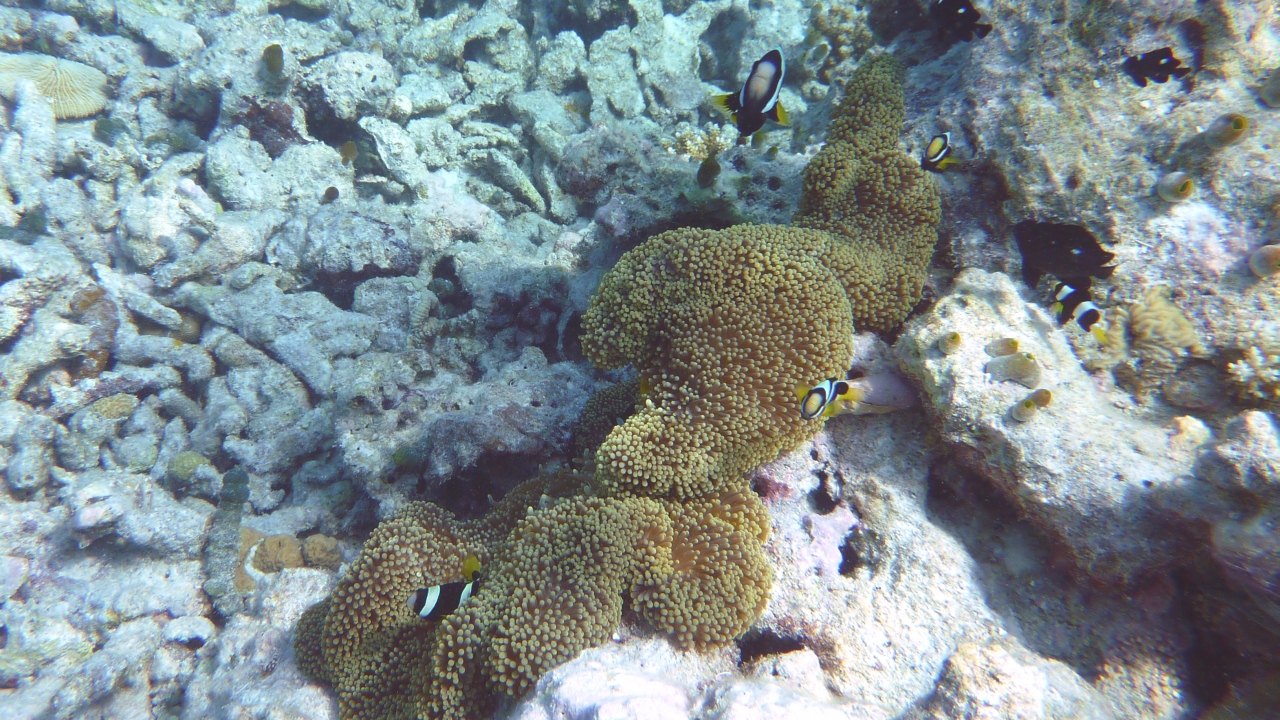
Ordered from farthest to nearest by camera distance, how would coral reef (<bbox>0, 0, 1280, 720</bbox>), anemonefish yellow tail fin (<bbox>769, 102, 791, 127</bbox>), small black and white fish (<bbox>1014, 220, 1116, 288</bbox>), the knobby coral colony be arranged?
small black and white fish (<bbox>1014, 220, 1116, 288</bbox>)
anemonefish yellow tail fin (<bbox>769, 102, 791, 127</bbox>)
the knobby coral colony
coral reef (<bbox>0, 0, 1280, 720</bbox>)

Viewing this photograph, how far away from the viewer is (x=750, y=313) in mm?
2988

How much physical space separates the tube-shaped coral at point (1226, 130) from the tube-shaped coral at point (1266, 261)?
2.27ft

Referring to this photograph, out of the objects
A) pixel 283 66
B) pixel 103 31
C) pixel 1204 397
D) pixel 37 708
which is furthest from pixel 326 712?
pixel 103 31

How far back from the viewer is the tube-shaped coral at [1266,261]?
2807 mm

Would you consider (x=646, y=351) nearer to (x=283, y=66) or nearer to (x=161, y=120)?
(x=283, y=66)

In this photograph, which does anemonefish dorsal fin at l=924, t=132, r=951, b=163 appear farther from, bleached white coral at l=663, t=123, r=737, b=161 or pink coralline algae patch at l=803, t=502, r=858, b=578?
bleached white coral at l=663, t=123, r=737, b=161

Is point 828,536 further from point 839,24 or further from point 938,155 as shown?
point 839,24

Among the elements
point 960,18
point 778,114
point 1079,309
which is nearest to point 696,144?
point 960,18

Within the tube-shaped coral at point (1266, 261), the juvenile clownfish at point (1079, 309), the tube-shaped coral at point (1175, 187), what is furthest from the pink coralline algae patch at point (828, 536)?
the tube-shaped coral at point (1175, 187)

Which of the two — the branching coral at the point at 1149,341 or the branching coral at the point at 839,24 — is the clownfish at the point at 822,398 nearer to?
the branching coral at the point at 1149,341

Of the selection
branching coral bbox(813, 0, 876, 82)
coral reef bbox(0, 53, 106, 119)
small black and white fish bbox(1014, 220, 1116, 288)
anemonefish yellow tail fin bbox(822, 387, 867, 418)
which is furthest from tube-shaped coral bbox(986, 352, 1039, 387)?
coral reef bbox(0, 53, 106, 119)

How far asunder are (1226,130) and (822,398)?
2.89m

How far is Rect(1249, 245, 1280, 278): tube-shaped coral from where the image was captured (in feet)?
9.21

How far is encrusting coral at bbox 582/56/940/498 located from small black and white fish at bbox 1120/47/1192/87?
4.35ft
